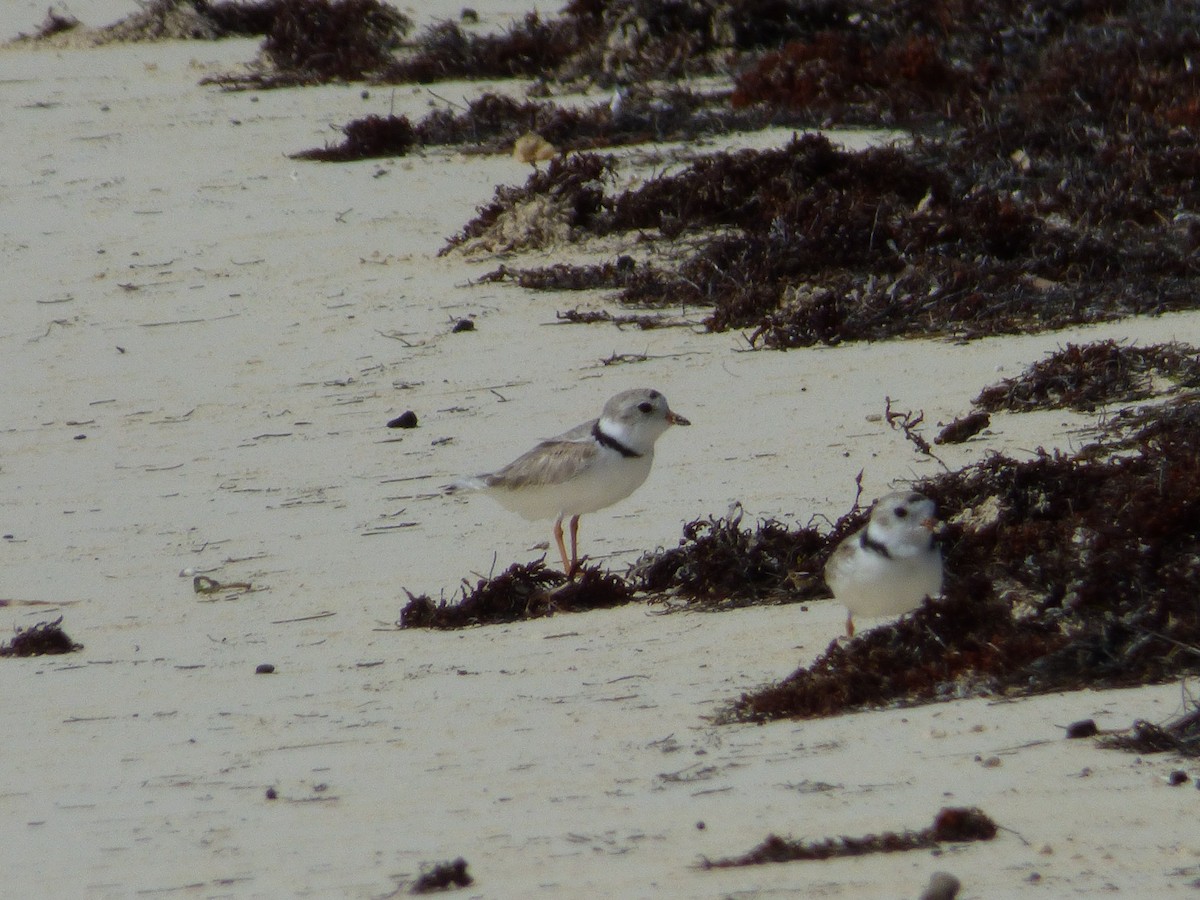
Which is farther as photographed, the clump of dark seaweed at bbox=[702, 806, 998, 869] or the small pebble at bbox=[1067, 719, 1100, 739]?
the small pebble at bbox=[1067, 719, 1100, 739]

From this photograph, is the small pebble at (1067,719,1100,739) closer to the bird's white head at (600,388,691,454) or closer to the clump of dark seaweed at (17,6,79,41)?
the bird's white head at (600,388,691,454)

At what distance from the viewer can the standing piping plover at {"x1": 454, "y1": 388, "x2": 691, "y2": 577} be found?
696 cm

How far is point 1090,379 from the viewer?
8086 mm

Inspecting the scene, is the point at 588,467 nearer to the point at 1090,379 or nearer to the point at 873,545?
the point at 873,545

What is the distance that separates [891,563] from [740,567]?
0.92 meters

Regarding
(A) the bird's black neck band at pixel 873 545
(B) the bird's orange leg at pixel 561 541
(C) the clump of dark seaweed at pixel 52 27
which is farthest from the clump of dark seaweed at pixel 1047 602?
(C) the clump of dark seaweed at pixel 52 27

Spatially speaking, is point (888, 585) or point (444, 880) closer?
point (444, 880)

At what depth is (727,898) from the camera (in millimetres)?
3859

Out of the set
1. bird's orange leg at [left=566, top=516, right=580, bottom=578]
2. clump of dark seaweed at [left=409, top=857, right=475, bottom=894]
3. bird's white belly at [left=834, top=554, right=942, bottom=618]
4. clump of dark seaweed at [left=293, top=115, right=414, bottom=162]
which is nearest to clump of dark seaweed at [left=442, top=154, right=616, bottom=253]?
clump of dark seaweed at [left=293, top=115, right=414, bottom=162]

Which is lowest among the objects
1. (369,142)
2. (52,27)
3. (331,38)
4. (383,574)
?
(383,574)

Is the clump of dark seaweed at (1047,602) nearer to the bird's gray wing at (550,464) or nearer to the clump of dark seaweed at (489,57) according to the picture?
the bird's gray wing at (550,464)

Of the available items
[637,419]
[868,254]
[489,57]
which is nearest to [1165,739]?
[637,419]

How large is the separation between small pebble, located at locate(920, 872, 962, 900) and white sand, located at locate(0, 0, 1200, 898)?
108 millimetres

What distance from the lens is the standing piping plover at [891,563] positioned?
551 cm
